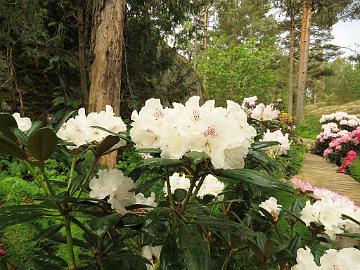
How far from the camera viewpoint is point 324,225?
1.55 m

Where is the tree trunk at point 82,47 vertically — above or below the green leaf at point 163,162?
above

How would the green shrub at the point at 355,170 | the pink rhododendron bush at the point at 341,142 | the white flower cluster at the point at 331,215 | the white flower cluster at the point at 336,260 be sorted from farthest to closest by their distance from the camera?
the pink rhododendron bush at the point at 341,142 < the green shrub at the point at 355,170 < the white flower cluster at the point at 331,215 < the white flower cluster at the point at 336,260

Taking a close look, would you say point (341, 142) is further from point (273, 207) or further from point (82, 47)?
point (273, 207)

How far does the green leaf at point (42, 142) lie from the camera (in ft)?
2.95

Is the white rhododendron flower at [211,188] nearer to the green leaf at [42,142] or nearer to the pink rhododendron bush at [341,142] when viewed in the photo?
the green leaf at [42,142]

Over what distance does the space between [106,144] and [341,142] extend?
327 inches

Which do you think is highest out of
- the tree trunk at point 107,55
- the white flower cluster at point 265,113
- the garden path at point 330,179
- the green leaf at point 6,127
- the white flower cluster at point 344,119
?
the tree trunk at point 107,55

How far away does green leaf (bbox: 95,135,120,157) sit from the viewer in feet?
3.52

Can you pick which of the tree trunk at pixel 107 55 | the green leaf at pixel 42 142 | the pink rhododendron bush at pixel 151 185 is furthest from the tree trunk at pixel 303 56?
the green leaf at pixel 42 142

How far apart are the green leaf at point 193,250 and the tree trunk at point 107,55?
144 inches

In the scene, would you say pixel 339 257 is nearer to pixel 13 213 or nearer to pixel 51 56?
Result: pixel 13 213

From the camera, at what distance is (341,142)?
838cm

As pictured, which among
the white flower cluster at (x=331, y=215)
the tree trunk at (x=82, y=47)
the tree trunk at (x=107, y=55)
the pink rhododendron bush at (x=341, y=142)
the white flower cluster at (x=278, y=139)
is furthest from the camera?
the pink rhododendron bush at (x=341, y=142)

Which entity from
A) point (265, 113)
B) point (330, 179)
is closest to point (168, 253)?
point (265, 113)
